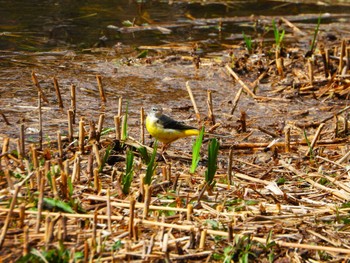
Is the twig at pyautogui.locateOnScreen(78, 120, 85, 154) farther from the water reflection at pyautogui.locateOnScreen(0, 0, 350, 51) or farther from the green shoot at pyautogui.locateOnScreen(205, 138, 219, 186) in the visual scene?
the water reflection at pyautogui.locateOnScreen(0, 0, 350, 51)

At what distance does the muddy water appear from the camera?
8.44 meters

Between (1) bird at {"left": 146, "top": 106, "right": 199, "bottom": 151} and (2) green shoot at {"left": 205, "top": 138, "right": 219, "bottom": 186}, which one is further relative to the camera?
(1) bird at {"left": 146, "top": 106, "right": 199, "bottom": 151}

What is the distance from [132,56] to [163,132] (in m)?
4.30

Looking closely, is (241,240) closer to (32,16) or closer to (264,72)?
(264,72)

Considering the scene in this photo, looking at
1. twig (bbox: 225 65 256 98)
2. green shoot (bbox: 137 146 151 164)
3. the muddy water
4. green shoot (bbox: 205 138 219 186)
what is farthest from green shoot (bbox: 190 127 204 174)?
twig (bbox: 225 65 256 98)

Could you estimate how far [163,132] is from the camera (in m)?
6.83

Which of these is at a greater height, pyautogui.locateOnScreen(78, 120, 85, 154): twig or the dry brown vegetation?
pyautogui.locateOnScreen(78, 120, 85, 154): twig

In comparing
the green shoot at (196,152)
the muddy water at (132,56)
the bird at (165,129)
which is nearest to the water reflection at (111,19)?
the muddy water at (132,56)

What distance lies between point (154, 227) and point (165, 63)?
5.76 meters

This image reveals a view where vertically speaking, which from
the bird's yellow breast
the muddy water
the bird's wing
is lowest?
the muddy water

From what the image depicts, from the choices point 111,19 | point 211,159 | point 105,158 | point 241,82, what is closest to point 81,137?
point 105,158

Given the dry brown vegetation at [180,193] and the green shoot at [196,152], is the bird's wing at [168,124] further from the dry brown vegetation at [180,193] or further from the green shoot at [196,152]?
the green shoot at [196,152]

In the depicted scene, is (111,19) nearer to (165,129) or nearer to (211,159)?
(165,129)

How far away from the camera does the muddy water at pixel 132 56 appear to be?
8.44 meters
